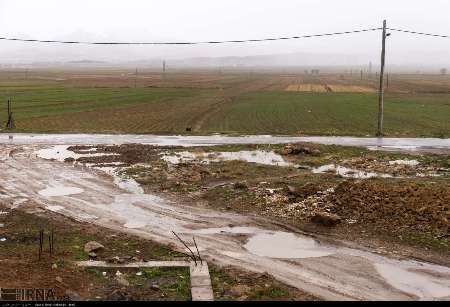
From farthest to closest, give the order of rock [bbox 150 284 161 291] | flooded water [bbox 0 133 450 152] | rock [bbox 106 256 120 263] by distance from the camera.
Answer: flooded water [bbox 0 133 450 152] < rock [bbox 106 256 120 263] < rock [bbox 150 284 161 291]

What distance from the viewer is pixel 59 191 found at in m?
16.4

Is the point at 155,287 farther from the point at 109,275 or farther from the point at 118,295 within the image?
the point at 109,275

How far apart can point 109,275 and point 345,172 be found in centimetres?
1186

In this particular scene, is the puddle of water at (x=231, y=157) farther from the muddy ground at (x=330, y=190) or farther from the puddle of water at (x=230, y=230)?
the puddle of water at (x=230, y=230)

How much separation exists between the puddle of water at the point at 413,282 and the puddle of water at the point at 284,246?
1431mm

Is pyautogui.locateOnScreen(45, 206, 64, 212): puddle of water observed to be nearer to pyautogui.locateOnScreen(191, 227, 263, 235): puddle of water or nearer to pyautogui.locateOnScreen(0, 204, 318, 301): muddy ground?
pyautogui.locateOnScreen(0, 204, 318, 301): muddy ground

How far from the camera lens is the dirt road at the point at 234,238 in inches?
369

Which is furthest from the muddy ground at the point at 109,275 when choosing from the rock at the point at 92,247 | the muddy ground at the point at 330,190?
the muddy ground at the point at 330,190

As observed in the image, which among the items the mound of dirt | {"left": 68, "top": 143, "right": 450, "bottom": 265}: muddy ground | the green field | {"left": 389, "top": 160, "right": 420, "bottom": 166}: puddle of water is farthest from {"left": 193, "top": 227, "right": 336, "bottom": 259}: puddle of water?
the green field

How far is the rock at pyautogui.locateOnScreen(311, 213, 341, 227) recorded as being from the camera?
12906mm

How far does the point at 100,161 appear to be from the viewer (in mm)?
21109

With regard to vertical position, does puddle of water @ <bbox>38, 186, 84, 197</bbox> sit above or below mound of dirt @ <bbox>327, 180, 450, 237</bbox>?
below

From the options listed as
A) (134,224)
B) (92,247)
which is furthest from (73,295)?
(134,224)

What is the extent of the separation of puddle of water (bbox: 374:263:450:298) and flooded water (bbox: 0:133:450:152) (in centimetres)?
1529
